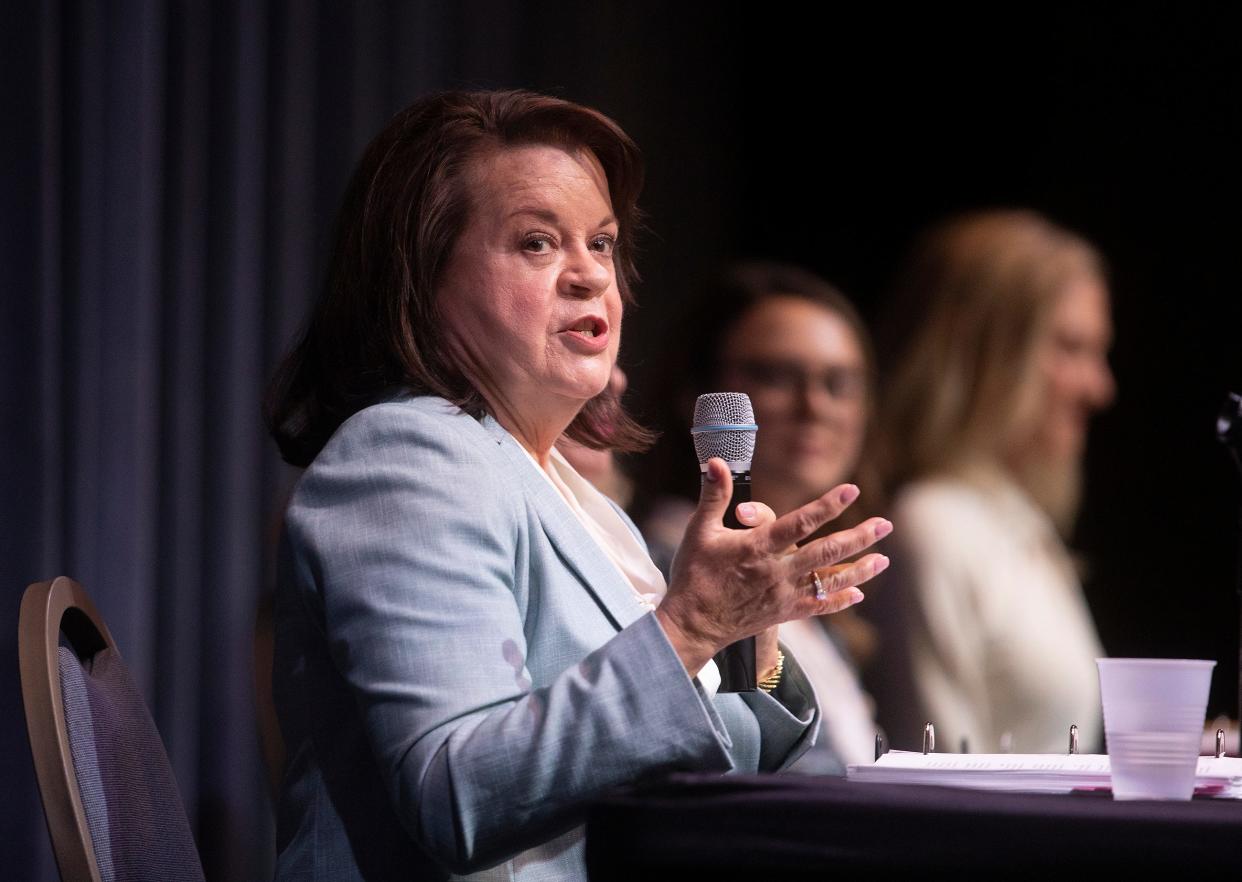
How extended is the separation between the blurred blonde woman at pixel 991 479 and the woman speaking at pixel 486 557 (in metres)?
1.87

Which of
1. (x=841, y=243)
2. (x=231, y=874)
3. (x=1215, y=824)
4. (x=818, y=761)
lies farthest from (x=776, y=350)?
(x=1215, y=824)

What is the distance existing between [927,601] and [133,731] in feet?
7.44

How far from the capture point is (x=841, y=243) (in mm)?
3824

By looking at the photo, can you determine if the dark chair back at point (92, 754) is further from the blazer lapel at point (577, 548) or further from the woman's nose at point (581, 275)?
the woman's nose at point (581, 275)

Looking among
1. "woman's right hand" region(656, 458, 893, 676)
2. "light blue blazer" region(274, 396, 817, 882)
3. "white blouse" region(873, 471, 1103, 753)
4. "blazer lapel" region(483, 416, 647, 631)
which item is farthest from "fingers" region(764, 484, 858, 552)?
"white blouse" region(873, 471, 1103, 753)

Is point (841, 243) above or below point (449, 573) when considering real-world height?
above

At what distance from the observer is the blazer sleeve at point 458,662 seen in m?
0.96

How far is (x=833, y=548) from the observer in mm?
954

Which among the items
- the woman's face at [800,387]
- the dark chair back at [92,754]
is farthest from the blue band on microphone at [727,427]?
the woman's face at [800,387]

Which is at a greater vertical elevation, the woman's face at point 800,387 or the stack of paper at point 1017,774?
the woman's face at point 800,387

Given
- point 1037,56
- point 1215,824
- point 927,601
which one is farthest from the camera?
point 1037,56

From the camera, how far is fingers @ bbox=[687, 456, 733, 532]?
3.22 feet

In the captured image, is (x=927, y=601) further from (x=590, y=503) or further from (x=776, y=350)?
(x=590, y=503)

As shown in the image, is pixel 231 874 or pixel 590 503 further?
pixel 231 874
